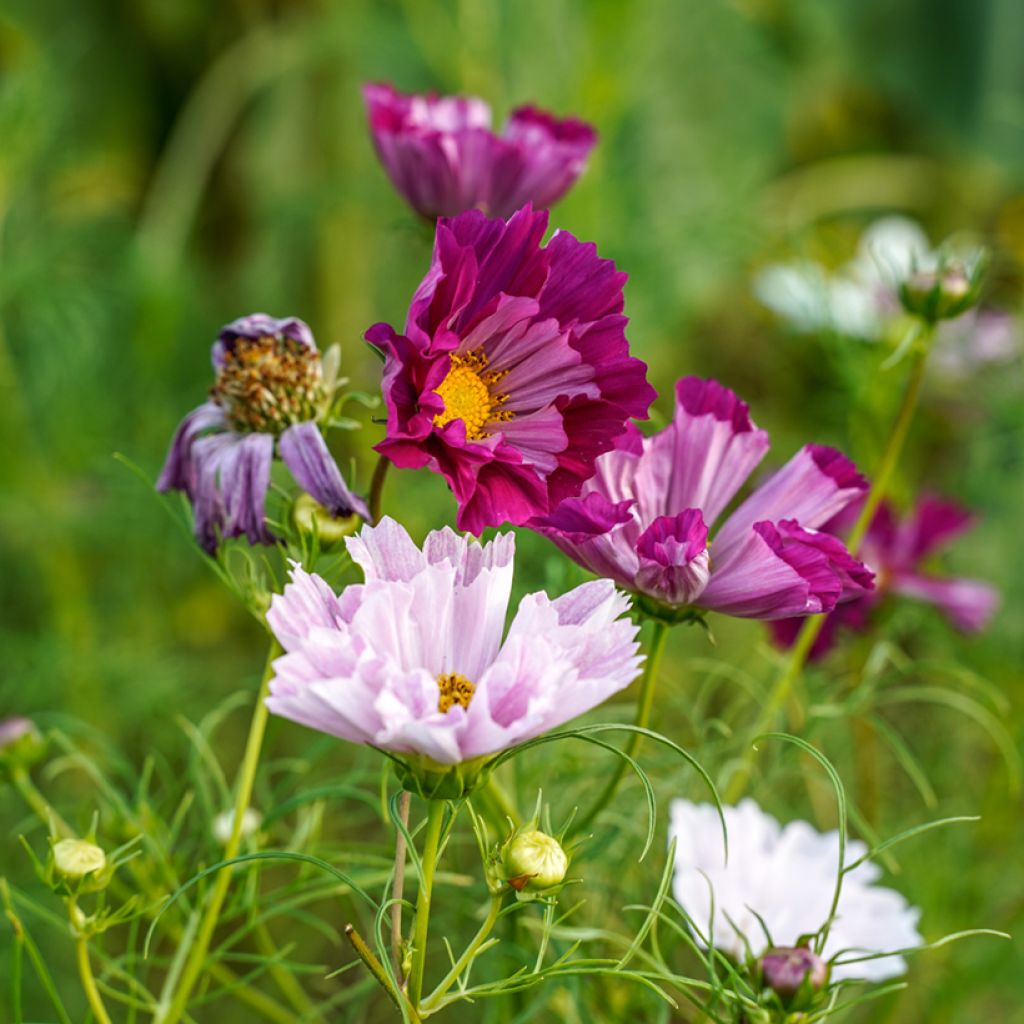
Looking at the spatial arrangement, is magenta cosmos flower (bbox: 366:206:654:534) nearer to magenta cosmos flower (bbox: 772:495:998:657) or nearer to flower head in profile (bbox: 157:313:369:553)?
flower head in profile (bbox: 157:313:369:553)

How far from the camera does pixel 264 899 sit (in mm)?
398

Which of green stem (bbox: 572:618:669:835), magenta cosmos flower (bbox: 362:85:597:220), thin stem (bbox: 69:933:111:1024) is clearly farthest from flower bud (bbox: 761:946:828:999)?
magenta cosmos flower (bbox: 362:85:597:220)

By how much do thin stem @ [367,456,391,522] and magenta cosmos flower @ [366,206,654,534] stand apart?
0.06 feet

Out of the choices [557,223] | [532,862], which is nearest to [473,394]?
[532,862]

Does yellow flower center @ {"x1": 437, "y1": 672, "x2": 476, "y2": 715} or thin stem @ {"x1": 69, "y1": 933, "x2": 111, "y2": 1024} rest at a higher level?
yellow flower center @ {"x1": 437, "y1": 672, "x2": 476, "y2": 715}

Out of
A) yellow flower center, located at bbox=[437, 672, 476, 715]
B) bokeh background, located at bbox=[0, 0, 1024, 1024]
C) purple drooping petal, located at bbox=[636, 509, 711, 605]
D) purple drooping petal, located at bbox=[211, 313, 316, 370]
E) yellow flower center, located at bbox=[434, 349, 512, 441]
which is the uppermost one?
purple drooping petal, located at bbox=[211, 313, 316, 370]

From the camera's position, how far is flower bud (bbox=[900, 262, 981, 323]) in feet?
1.44

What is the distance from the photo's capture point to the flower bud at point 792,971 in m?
0.31

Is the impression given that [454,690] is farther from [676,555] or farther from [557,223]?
[557,223]

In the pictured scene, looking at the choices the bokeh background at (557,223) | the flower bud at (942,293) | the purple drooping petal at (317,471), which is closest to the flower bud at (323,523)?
the purple drooping petal at (317,471)

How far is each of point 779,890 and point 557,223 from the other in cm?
70

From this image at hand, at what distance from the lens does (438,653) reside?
12.0 inches

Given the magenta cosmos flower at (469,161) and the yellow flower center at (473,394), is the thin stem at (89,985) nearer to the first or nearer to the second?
the yellow flower center at (473,394)

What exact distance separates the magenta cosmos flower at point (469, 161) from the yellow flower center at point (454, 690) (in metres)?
0.23
